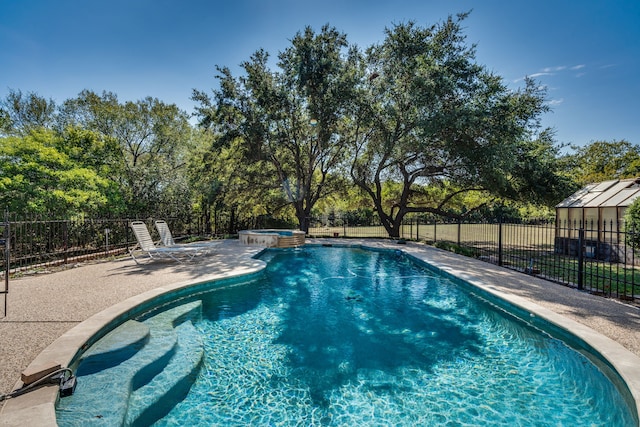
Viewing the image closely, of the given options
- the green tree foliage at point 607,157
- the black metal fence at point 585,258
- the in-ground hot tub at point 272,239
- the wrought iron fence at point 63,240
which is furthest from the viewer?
the green tree foliage at point 607,157

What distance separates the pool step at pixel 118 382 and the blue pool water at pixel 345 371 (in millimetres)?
14

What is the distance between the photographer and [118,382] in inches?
121

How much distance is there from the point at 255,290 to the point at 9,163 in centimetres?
1083

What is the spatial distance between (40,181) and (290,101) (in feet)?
36.9

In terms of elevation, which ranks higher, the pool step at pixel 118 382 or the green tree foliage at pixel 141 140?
the green tree foliage at pixel 141 140

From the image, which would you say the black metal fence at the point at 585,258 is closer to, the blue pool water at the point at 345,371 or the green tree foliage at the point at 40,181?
the blue pool water at the point at 345,371

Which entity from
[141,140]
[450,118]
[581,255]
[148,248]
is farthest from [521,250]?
[141,140]

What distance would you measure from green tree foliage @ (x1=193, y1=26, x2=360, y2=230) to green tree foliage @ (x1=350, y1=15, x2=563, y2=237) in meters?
1.40

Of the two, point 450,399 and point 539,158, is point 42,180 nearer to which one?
point 450,399

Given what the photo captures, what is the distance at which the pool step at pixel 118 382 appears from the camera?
2.58 meters

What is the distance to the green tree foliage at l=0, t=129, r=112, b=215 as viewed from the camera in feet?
33.7

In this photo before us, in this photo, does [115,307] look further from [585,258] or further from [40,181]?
[585,258]

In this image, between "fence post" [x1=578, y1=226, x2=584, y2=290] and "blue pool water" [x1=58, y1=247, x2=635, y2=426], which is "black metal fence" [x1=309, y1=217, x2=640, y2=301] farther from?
"blue pool water" [x1=58, y1=247, x2=635, y2=426]

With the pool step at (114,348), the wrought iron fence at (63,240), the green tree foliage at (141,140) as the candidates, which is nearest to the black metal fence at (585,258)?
the pool step at (114,348)
